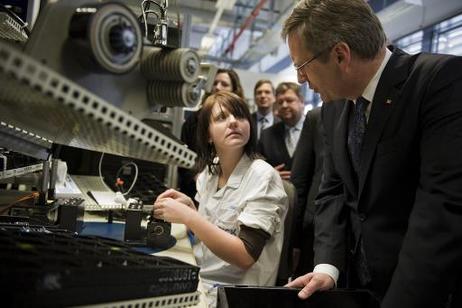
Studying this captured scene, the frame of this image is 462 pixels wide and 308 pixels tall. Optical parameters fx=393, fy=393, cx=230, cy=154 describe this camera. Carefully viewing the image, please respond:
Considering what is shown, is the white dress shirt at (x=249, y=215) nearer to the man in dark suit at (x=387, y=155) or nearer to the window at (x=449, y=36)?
the man in dark suit at (x=387, y=155)

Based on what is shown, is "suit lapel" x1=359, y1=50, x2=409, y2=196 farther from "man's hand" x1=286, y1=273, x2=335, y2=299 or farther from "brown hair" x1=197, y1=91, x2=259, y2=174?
"brown hair" x1=197, y1=91, x2=259, y2=174

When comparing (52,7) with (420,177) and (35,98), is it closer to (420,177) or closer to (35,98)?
(35,98)

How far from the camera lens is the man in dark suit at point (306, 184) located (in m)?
2.14

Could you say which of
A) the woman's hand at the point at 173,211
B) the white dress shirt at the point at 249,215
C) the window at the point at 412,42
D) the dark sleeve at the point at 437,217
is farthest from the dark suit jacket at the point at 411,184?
the window at the point at 412,42

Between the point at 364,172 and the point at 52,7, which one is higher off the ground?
the point at 52,7

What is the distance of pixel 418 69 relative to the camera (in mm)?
1008

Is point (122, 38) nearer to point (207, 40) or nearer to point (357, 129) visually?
point (357, 129)

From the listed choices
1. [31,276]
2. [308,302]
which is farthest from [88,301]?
[308,302]

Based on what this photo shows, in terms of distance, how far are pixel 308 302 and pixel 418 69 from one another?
0.66 m

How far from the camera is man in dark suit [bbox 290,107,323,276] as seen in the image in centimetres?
214

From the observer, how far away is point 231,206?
4.85 ft

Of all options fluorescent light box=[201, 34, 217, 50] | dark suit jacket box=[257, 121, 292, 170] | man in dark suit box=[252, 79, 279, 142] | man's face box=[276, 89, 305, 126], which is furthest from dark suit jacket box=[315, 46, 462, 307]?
fluorescent light box=[201, 34, 217, 50]

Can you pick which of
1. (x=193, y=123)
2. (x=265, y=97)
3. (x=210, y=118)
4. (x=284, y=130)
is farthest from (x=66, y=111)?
(x=265, y=97)

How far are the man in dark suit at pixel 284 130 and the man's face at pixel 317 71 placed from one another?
147 cm
